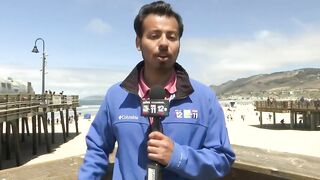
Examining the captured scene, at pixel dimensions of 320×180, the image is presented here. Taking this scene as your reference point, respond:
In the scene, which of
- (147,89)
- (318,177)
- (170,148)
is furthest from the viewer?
(318,177)

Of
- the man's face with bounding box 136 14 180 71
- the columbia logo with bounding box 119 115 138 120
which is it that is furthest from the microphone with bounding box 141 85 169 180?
the man's face with bounding box 136 14 180 71

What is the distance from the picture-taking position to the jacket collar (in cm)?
212

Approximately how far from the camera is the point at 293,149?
91.9 ft

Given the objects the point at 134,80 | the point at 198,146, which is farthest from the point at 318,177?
the point at 134,80

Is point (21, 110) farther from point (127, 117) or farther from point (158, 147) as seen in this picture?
point (158, 147)

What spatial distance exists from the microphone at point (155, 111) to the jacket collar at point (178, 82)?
188mm

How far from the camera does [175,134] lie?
81.1 inches

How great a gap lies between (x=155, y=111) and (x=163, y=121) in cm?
15

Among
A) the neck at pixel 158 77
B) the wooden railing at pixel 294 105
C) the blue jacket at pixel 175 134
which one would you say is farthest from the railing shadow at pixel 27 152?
the wooden railing at pixel 294 105

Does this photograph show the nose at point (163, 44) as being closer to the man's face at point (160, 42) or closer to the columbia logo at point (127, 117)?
the man's face at point (160, 42)

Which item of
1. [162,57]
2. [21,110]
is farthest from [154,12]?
[21,110]

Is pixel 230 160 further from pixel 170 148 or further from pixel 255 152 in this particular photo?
pixel 255 152

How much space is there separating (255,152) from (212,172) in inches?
45.8

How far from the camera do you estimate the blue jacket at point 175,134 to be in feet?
6.61
